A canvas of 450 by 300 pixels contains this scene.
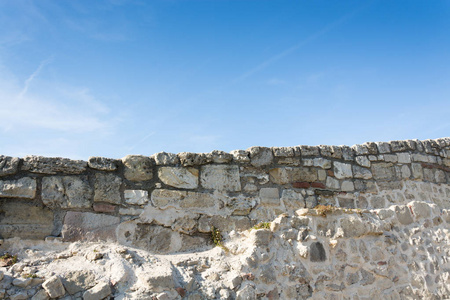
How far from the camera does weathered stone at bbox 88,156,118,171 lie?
3.66 m

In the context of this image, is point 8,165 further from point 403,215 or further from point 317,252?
point 403,215

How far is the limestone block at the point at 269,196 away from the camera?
413 centimetres

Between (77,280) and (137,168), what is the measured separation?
3.90 ft

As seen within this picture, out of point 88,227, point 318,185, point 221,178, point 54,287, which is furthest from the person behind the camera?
point 318,185

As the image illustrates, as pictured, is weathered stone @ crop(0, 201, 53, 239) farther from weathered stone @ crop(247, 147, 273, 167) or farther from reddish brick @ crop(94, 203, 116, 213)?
weathered stone @ crop(247, 147, 273, 167)

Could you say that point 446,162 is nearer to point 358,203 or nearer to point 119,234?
point 358,203

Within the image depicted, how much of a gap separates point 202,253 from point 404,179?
2.83 metres

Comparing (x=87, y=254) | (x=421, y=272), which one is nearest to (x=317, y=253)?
(x=421, y=272)

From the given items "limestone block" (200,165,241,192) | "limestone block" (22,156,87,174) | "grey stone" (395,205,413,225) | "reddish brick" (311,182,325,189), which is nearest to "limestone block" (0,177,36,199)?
"limestone block" (22,156,87,174)

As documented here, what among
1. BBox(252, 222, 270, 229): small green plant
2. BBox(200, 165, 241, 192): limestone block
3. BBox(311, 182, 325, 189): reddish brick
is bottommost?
BBox(252, 222, 270, 229): small green plant

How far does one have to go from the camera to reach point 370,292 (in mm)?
3852

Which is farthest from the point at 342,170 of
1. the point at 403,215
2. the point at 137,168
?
the point at 137,168

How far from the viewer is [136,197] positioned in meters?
3.73

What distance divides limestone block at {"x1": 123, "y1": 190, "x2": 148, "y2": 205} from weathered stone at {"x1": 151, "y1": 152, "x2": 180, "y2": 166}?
1.14 ft
